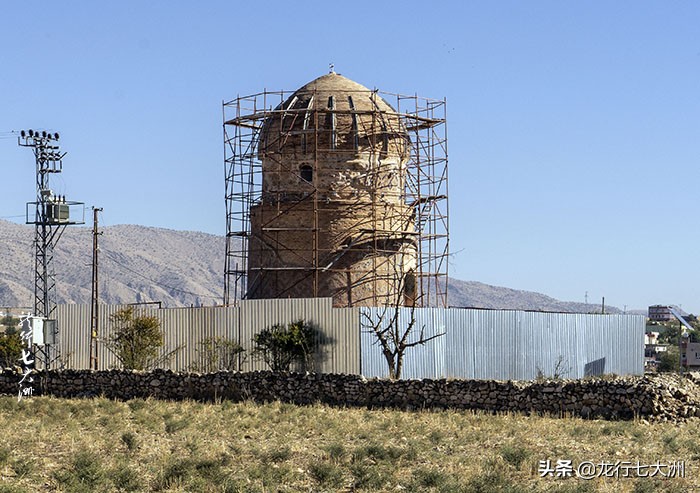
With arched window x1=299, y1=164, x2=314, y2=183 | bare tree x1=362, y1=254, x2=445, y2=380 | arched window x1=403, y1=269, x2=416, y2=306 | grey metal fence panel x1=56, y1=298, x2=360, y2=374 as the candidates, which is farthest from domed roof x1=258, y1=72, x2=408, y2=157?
bare tree x1=362, y1=254, x2=445, y2=380

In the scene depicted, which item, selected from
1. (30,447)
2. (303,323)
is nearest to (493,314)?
(303,323)

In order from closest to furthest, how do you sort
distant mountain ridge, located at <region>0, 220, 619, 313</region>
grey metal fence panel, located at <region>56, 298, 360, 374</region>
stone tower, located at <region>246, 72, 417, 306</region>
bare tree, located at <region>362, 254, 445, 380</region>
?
bare tree, located at <region>362, 254, 445, 380</region> < grey metal fence panel, located at <region>56, 298, 360, 374</region> < stone tower, located at <region>246, 72, 417, 306</region> < distant mountain ridge, located at <region>0, 220, 619, 313</region>

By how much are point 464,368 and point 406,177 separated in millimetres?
10317

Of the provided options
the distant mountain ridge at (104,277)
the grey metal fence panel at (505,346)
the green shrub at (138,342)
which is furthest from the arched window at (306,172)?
the distant mountain ridge at (104,277)

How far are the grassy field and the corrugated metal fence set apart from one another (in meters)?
4.59

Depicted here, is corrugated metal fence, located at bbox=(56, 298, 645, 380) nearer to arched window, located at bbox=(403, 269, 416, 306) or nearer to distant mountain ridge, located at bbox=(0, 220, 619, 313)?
arched window, located at bbox=(403, 269, 416, 306)

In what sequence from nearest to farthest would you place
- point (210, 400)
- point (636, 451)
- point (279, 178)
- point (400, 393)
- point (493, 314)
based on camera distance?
1. point (636, 451)
2. point (400, 393)
3. point (210, 400)
4. point (493, 314)
5. point (279, 178)

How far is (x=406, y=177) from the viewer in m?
41.4

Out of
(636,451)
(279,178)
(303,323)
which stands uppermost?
(279,178)

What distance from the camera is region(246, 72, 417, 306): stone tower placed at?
39.2 meters

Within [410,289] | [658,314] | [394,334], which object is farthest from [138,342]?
[658,314]

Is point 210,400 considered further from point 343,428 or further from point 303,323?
point 343,428

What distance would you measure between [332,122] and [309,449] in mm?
20512

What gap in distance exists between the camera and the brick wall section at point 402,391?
25.6 m
